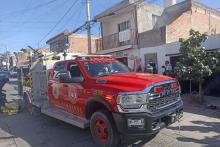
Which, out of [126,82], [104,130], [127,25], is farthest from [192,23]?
[104,130]

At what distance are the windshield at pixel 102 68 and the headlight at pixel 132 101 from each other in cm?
149

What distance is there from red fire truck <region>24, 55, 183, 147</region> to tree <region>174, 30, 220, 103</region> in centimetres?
398

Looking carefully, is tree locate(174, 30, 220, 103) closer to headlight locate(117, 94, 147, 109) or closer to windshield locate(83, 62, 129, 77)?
windshield locate(83, 62, 129, 77)

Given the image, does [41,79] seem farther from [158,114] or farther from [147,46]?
[147,46]

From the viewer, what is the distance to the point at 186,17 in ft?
59.6

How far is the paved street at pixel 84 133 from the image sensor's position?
6094mm

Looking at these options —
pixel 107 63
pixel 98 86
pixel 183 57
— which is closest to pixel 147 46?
pixel 183 57

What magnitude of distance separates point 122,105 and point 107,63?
221cm

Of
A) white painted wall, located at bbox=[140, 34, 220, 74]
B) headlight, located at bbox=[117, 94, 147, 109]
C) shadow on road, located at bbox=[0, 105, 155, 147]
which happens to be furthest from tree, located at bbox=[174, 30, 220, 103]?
headlight, located at bbox=[117, 94, 147, 109]

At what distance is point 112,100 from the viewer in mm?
5234

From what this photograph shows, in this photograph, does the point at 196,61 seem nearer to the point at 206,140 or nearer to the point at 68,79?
the point at 206,140

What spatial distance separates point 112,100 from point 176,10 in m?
16.0

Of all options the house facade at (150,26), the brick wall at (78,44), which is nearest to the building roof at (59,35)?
the brick wall at (78,44)

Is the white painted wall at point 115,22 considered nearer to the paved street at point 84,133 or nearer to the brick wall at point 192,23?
the brick wall at point 192,23
